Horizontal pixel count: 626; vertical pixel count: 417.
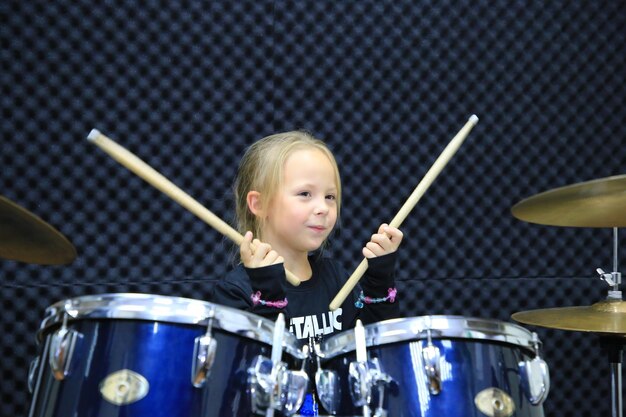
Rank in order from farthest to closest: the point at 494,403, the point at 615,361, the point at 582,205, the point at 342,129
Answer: the point at 342,129 → the point at 615,361 → the point at 582,205 → the point at 494,403

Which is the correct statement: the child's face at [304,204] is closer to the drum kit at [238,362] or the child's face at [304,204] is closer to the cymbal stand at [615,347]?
the drum kit at [238,362]

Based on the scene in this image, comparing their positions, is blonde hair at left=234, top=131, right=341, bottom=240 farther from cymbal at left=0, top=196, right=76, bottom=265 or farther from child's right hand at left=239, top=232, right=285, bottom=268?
cymbal at left=0, top=196, right=76, bottom=265

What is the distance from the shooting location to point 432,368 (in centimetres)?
108

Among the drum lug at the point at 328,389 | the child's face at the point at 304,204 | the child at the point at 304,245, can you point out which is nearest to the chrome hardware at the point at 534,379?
the drum lug at the point at 328,389

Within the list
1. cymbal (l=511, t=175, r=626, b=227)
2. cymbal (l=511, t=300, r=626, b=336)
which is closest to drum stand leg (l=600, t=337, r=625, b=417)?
cymbal (l=511, t=300, r=626, b=336)

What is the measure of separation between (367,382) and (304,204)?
0.48 m

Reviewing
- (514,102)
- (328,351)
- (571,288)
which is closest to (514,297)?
(571,288)

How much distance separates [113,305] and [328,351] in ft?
1.10

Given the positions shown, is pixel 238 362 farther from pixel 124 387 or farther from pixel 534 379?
pixel 534 379

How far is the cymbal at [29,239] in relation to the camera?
1.02m

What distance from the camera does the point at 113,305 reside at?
1.02 m

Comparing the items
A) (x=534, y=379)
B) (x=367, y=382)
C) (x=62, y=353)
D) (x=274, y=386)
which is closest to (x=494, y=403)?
(x=534, y=379)

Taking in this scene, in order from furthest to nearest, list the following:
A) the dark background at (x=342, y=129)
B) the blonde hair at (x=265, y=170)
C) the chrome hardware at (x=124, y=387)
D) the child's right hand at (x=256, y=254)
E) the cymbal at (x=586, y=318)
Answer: the dark background at (x=342, y=129) → the blonde hair at (x=265, y=170) → the cymbal at (x=586, y=318) → the child's right hand at (x=256, y=254) → the chrome hardware at (x=124, y=387)

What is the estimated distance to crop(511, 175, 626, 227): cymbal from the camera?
53.3 inches
